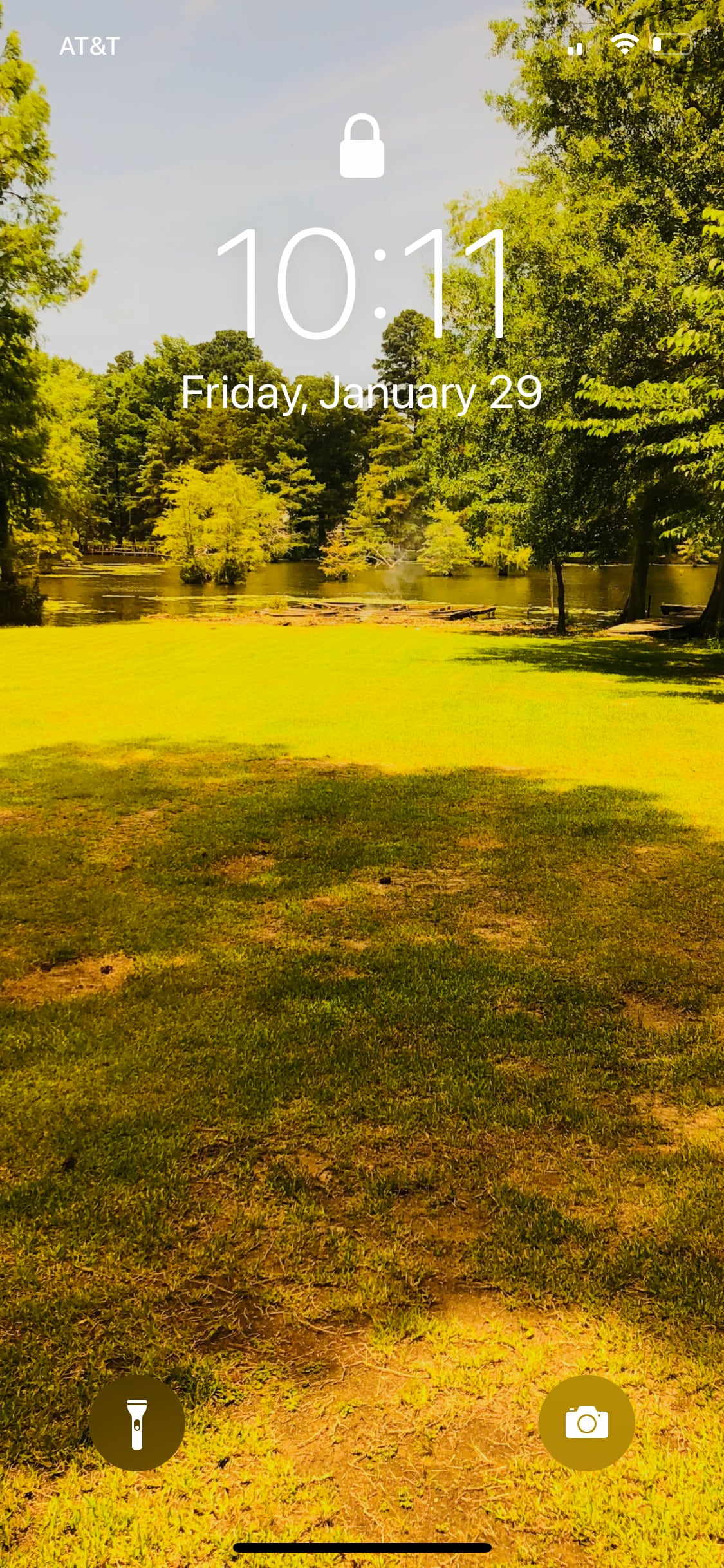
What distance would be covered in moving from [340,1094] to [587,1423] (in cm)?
167

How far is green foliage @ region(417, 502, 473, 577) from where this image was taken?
206ft

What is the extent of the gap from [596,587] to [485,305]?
1411 inches

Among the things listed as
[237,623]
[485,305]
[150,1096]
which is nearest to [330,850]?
[150,1096]

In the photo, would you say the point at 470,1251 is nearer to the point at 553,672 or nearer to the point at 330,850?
the point at 330,850

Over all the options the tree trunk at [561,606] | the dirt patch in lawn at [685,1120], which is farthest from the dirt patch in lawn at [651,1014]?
the tree trunk at [561,606]

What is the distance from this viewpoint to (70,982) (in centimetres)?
498

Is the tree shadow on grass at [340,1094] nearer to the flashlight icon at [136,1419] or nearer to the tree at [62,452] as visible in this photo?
the flashlight icon at [136,1419]

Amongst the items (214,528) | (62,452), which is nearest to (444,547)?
(214,528)

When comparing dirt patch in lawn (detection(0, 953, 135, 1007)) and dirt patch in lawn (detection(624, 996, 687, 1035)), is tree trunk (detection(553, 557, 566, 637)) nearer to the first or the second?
dirt patch in lawn (detection(624, 996, 687, 1035))

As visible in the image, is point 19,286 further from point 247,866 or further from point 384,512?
point 384,512

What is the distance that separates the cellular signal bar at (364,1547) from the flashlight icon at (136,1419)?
437mm

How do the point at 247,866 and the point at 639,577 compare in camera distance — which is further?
the point at 639,577

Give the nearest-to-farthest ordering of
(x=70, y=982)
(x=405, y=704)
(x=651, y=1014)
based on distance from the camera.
Answer: (x=651, y=1014)
(x=70, y=982)
(x=405, y=704)

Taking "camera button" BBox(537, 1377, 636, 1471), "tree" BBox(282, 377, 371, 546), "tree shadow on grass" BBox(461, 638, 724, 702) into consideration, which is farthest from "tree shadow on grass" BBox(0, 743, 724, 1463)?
"tree" BBox(282, 377, 371, 546)
